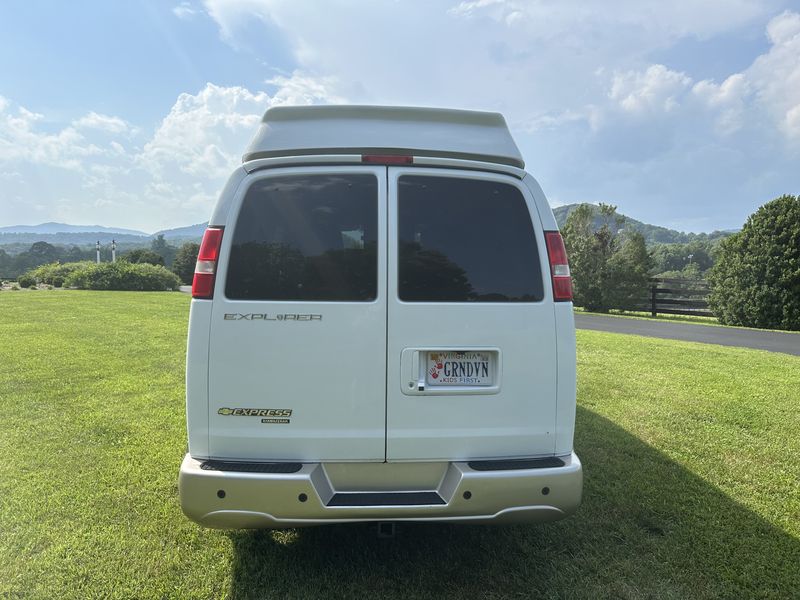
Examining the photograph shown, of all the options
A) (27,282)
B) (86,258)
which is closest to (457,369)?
(27,282)

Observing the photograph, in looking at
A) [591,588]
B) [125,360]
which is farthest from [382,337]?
[125,360]

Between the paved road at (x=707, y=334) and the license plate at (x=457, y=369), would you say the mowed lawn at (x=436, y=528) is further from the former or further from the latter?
the paved road at (x=707, y=334)

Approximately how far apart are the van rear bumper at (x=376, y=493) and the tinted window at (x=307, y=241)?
0.89 meters

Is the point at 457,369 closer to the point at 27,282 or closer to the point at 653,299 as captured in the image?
the point at 653,299

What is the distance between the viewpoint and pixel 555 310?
268 centimetres

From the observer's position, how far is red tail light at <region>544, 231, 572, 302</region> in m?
2.71

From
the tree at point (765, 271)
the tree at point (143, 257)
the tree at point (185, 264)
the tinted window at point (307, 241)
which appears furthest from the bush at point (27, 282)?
the tree at point (765, 271)

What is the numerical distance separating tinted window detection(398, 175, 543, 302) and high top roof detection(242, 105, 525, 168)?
20 cm

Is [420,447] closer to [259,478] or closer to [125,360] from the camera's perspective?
[259,478]

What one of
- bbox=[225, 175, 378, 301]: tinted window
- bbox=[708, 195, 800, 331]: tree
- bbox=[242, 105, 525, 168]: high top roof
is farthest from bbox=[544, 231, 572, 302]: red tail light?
bbox=[708, 195, 800, 331]: tree

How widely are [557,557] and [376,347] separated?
71.2 inches

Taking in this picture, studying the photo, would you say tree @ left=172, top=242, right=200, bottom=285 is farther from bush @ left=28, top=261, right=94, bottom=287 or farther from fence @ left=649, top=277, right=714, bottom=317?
fence @ left=649, top=277, right=714, bottom=317

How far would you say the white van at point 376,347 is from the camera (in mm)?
2498

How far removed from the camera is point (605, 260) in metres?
23.3
